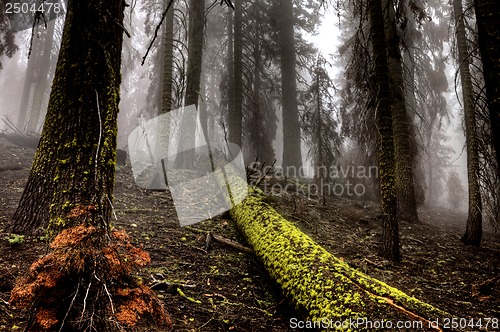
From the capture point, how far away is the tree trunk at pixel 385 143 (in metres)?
5.37

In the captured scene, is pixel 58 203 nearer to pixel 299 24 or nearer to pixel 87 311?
pixel 87 311

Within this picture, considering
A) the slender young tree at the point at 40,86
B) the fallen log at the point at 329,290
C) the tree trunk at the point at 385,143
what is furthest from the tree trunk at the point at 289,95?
the slender young tree at the point at 40,86

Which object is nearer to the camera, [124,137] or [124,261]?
[124,261]

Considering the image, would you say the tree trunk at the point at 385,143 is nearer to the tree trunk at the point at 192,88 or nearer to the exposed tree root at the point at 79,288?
the exposed tree root at the point at 79,288

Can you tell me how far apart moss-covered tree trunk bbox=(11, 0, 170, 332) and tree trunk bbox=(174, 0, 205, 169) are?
6.39 m

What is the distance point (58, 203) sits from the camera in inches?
92.0

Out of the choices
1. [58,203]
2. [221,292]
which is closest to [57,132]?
[58,203]

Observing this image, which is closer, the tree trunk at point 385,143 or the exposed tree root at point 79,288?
the exposed tree root at point 79,288

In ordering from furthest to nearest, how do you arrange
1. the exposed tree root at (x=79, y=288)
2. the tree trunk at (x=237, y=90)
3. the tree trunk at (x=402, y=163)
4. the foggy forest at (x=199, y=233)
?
the tree trunk at (x=237, y=90)
the tree trunk at (x=402, y=163)
the foggy forest at (x=199, y=233)
the exposed tree root at (x=79, y=288)

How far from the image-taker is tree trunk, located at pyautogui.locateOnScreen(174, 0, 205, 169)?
9.48 m

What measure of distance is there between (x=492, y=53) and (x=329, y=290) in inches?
107

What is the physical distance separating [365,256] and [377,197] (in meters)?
7.14

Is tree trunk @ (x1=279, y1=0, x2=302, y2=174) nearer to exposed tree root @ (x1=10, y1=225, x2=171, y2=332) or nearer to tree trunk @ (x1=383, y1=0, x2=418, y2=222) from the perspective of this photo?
tree trunk @ (x1=383, y1=0, x2=418, y2=222)

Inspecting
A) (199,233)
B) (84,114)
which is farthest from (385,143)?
(84,114)
